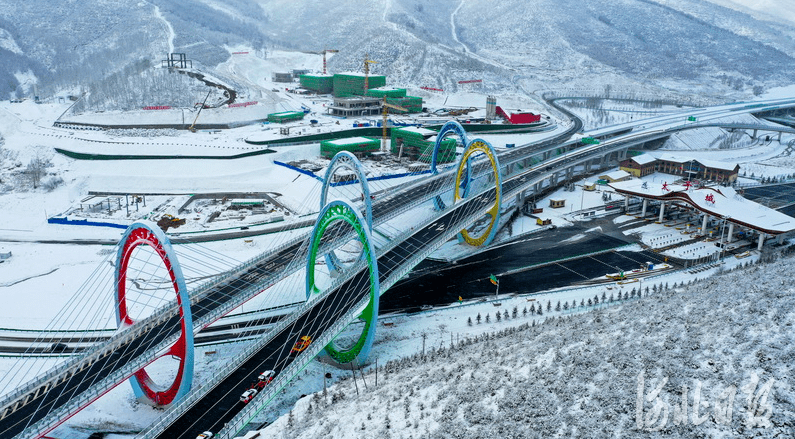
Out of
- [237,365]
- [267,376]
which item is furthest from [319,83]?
[267,376]

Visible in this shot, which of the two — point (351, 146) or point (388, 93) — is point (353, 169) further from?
point (388, 93)

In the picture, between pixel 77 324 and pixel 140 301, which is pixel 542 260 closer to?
pixel 140 301

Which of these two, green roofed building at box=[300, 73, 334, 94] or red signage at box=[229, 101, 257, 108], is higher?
green roofed building at box=[300, 73, 334, 94]

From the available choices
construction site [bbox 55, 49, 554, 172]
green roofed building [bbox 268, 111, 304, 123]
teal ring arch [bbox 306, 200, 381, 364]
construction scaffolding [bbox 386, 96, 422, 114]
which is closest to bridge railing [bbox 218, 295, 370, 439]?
teal ring arch [bbox 306, 200, 381, 364]

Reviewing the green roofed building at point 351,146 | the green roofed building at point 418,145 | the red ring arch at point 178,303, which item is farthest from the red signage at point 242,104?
the red ring arch at point 178,303

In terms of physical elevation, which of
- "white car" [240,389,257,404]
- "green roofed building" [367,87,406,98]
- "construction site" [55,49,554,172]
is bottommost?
"white car" [240,389,257,404]

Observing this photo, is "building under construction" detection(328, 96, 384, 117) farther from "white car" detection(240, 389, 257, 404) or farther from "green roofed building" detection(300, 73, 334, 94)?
"white car" detection(240, 389, 257, 404)
